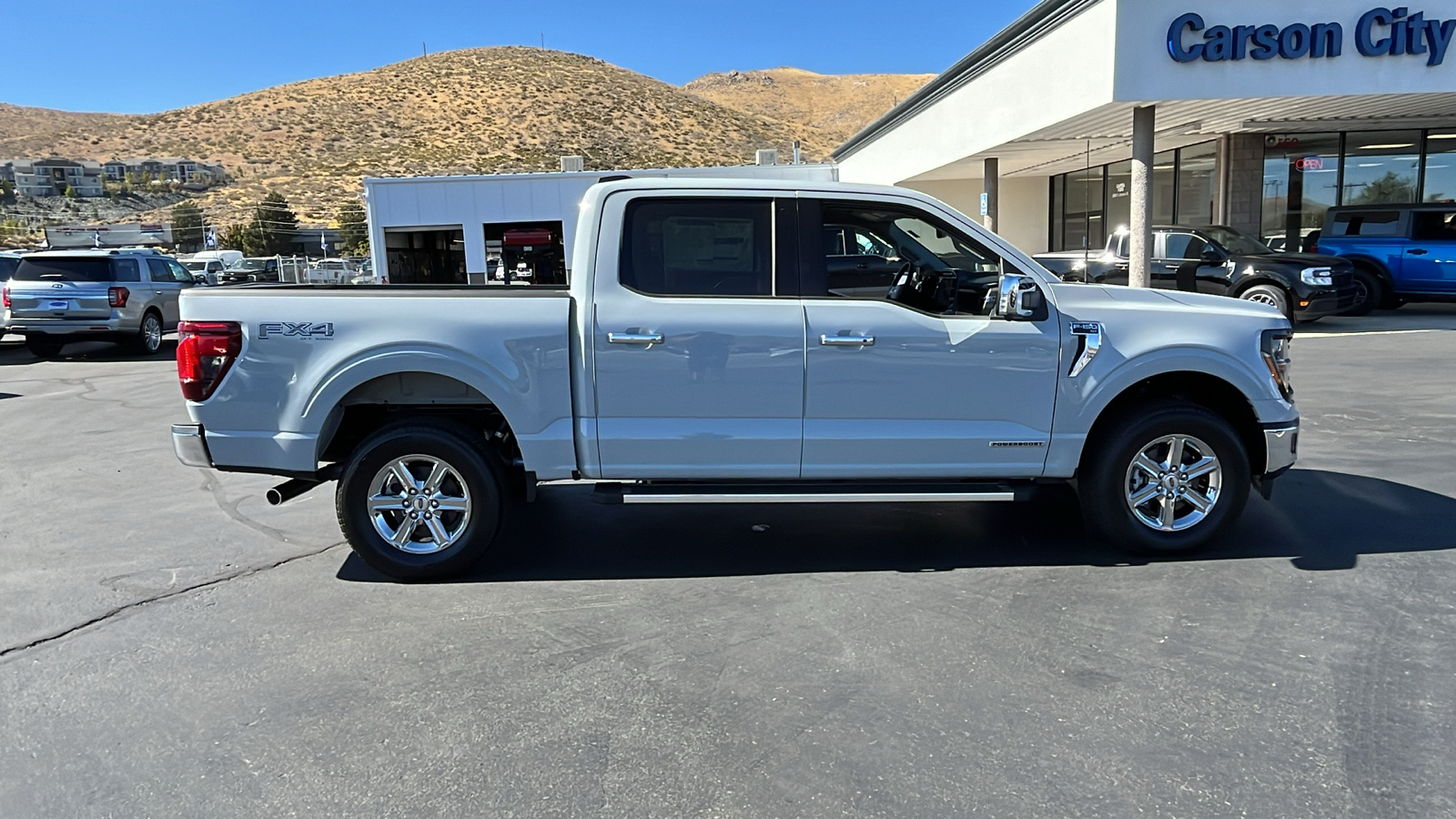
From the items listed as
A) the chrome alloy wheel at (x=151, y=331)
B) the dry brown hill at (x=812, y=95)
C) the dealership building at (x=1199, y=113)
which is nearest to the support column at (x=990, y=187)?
the dealership building at (x=1199, y=113)

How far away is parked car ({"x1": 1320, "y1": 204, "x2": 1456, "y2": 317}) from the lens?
52.5 feet

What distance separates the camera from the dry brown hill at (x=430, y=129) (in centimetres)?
6588

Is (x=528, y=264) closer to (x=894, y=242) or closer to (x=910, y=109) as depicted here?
(x=910, y=109)

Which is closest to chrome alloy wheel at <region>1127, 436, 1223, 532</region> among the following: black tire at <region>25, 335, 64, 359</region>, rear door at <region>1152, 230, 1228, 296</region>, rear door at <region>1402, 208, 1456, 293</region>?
rear door at <region>1152, 230, 1228, 296</region>

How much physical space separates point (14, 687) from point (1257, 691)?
4.89 m

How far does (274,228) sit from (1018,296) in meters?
62.0

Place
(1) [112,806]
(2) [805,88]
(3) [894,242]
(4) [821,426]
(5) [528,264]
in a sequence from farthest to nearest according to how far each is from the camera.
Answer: (2) [805,88] → (5) [528,264] → (3) [894,242] → (4) [821,426] → (1) [112,806]

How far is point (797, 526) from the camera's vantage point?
227 inches

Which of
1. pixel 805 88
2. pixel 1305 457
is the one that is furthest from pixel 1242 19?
pixel 805 88

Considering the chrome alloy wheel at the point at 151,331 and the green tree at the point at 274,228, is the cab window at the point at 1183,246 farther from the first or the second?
the green tree at the point at 274,228

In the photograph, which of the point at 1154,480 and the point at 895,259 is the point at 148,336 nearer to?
the point at 895,259

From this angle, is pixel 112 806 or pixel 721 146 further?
pixel 721 146

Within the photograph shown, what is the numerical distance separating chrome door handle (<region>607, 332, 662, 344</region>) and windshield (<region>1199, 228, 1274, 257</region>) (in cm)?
1403

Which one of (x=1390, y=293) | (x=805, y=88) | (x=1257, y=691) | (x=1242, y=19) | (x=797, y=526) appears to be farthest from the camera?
(x=805, y=88)
